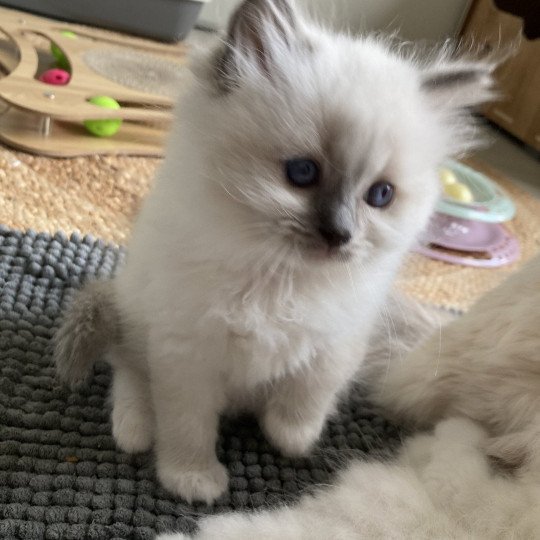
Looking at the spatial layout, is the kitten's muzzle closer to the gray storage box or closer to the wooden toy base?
the wooden toy base

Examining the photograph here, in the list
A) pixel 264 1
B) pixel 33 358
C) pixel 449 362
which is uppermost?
pixel 264 1

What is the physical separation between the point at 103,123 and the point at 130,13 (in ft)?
3.34

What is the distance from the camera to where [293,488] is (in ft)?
2.45

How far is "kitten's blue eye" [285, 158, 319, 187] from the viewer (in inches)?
24.3

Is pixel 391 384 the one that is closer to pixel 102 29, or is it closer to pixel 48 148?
pixel 48 148

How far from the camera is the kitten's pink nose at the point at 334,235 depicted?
604 millimetres

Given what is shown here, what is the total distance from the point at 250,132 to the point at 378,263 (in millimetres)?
198

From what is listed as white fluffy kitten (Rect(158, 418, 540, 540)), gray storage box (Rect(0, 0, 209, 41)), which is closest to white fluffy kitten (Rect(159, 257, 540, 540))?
white fluffy kitten (Rect(158, 418, 540, 540))

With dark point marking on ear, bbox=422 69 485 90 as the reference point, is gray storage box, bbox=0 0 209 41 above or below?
below

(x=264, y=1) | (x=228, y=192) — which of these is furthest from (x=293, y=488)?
(x=264, y=1)

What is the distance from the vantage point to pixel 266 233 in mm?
621

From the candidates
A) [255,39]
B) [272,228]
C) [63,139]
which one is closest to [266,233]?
[272,228]

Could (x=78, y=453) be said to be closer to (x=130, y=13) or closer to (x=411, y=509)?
(x=411, y=509)

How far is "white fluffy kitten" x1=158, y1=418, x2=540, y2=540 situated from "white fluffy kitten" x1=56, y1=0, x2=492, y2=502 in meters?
0.09
